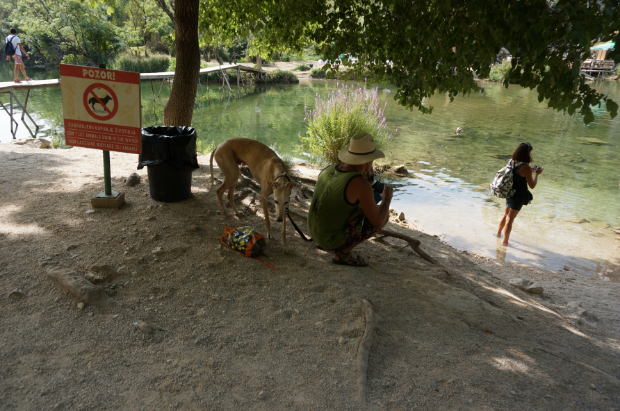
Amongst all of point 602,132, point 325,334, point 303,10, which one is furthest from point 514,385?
point 602,132

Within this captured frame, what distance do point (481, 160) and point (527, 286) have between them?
29.8 ft

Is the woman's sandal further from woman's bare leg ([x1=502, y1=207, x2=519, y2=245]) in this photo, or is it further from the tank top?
woman's bare leg ([x1=502, y1=207, x2=519, y2=245])

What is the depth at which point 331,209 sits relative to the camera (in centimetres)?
384

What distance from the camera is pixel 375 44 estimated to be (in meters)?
4.95

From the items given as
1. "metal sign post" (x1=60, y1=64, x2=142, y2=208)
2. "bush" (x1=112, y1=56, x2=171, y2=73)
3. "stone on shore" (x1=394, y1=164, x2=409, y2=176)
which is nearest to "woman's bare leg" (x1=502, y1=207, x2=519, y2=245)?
"stone on shore" (x1=394, y1=164, x2=409, y2=176)

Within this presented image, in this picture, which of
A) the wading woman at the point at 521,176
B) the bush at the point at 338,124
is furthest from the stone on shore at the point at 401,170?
the wading woman at the point at 521,176

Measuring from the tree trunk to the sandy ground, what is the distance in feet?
6.43

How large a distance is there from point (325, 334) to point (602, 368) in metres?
2.28

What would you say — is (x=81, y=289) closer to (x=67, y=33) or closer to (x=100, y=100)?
(x=100, y=100)

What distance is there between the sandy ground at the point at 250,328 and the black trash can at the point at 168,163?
0.56 ft

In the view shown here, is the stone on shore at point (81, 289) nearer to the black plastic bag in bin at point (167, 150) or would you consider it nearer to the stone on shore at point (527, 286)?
the black plastic bag in bin at point (167, 150)

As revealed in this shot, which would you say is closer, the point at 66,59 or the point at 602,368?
the point at 602,368

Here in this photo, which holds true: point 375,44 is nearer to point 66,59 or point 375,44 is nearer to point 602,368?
point 602,368

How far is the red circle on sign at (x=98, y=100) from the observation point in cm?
409
